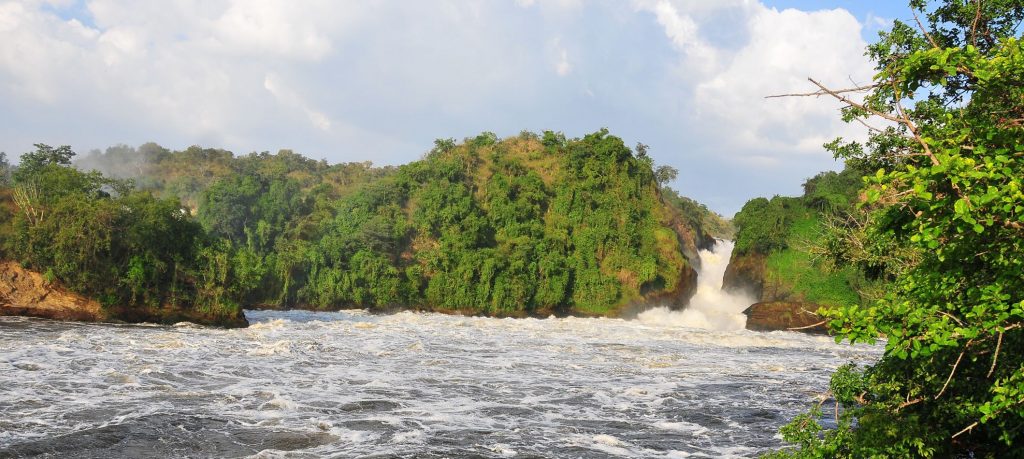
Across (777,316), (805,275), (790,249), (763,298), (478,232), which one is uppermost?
(478,232)

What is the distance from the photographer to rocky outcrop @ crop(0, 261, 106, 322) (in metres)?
24.6

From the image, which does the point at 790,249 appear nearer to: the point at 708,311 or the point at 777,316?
the point at 708,311

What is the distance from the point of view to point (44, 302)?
2511cm

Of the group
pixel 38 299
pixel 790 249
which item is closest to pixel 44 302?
pixel 38 299

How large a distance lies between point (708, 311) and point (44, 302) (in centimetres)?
3436

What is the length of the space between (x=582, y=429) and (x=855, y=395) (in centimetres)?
580

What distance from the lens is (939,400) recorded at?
6.11 m

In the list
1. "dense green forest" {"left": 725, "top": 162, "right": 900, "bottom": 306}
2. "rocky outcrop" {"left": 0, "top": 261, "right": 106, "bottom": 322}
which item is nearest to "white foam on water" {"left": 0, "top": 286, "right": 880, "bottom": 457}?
"rocky outcrop" {"left": 0, "top": 261, "right": 106, "bottom": 322}

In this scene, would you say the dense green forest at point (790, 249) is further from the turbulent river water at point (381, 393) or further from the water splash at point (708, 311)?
the turbulent river water at point (381, 393)

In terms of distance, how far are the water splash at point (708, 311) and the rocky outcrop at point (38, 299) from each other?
89.6ft

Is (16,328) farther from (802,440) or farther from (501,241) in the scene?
(501,241)

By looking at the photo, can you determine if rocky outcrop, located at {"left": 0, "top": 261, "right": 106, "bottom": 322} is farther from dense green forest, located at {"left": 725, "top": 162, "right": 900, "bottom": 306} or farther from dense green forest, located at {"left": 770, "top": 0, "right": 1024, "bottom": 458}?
dense green forest, located at {"left": 725, "top": 162, "right": 900, "bottom": 306}

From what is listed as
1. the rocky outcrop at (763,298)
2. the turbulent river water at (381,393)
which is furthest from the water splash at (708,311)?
the turbulent river water at (381,393)

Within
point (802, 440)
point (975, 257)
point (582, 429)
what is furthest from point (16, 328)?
point (975, 257)
